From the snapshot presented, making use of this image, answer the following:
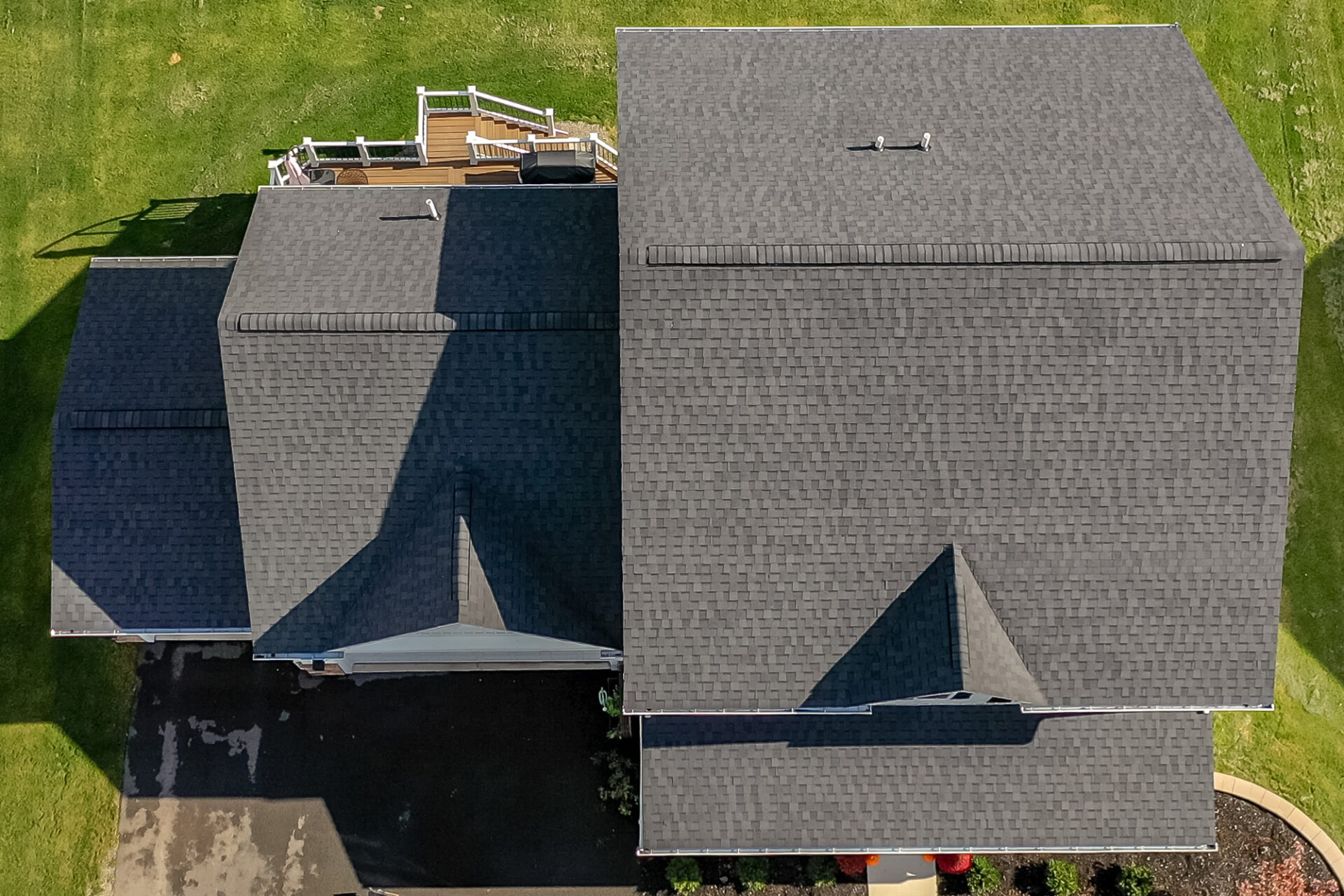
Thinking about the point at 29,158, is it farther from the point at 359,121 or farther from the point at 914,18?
the point at 914,18

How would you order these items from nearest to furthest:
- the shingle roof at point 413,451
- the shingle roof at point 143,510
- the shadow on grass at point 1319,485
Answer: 1. the shingle roof at point 413,451
2. the shingle roof at point 143,510
3. the shadow on grass at point 1319,485

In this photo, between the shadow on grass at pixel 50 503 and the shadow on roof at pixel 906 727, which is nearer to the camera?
the shadow on roof at pixel 906 727

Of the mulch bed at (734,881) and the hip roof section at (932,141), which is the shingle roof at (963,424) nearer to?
the hip roof section at (932,141)

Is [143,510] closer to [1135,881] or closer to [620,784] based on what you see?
[620,784]

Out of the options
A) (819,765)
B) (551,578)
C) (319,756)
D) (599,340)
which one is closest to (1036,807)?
(819,765)

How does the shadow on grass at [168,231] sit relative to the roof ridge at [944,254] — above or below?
below

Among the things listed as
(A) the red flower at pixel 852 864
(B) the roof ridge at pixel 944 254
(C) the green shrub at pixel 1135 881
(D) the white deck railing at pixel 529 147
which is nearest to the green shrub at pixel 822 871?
(A) the red flower at pixel 852 864

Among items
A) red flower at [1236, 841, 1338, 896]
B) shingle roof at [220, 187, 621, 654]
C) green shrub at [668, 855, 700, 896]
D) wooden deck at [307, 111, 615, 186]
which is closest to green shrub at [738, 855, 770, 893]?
green shrub at [668, 855, 700, 896]

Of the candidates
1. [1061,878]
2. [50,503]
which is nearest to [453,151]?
[50,503]
